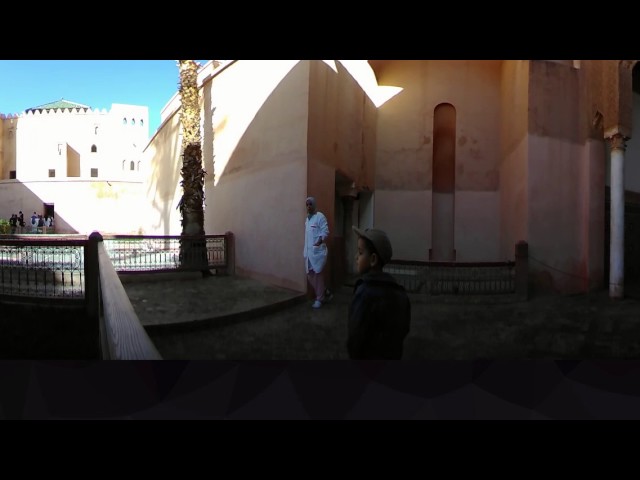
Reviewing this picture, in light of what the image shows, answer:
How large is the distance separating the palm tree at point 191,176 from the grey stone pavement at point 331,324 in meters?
0.09

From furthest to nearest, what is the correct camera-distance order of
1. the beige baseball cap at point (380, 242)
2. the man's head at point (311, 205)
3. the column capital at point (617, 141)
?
the column capital at point (617, 141)
the man's head at point (311, 205)
the beige baseball cap at point (380, 242)

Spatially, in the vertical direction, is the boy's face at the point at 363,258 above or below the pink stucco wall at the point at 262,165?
below

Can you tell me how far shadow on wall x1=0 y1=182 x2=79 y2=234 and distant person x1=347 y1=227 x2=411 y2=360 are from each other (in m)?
1.12

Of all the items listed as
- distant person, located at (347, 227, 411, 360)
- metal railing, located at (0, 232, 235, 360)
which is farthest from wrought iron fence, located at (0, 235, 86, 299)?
distant person, located at (347, 227, 411, 360)

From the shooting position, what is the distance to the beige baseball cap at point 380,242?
121cm

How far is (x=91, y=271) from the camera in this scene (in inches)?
55.2

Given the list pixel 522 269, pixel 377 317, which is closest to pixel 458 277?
pixel 522 269

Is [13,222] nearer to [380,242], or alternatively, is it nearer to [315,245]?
[315,245]

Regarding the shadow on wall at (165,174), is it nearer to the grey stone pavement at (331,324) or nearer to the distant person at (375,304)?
the grey stone pavement at (331,324)

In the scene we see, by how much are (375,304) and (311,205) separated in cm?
44

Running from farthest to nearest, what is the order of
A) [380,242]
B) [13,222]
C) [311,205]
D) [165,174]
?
[165,174] → [13,222] → [311,205] → [380,242]

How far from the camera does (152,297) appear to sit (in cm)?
135

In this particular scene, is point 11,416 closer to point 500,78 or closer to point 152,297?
point 152,297

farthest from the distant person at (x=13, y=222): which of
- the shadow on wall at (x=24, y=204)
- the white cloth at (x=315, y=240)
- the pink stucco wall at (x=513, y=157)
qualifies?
the pink stucco wall at (x=513, y=157)
